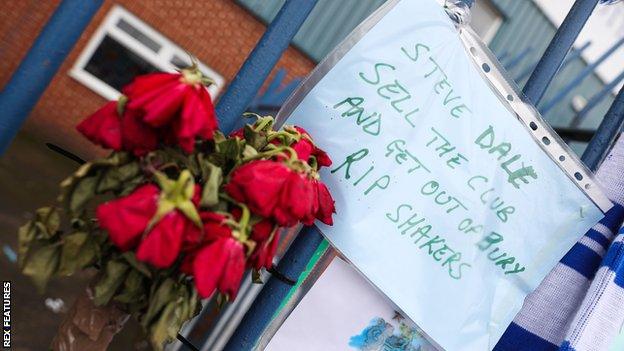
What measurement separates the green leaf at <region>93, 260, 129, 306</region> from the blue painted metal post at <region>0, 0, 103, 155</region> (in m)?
0.38

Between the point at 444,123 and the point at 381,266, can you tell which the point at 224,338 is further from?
the point at 444,123

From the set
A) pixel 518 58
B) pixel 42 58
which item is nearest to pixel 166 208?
pixel 42 58

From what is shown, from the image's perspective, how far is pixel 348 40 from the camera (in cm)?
106

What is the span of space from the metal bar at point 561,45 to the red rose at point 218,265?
3.25 feet

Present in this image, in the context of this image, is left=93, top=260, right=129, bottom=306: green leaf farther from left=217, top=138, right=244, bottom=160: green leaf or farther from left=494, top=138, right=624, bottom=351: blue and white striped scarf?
left=494, top=138, right=624, bottom=351: blue and white striped scarf

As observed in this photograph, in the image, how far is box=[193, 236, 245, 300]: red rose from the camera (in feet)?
Result: 2.28

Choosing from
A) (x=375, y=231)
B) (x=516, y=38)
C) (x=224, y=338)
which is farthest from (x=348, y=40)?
(x=516, y=38)

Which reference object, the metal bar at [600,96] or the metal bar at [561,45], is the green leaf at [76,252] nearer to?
the metal bar at [561,45]

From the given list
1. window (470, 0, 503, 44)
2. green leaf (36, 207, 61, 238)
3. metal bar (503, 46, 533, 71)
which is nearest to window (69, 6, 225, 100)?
window (470, 0, 503, 44)

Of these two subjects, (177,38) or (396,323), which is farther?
(177,38)

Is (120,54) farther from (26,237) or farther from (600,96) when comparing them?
(26,237)

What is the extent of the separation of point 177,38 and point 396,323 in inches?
159

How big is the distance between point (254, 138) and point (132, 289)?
1.08 feet

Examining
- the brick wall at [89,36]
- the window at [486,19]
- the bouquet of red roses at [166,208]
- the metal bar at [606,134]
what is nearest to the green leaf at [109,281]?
the bouquet of red roses at [166,208]
